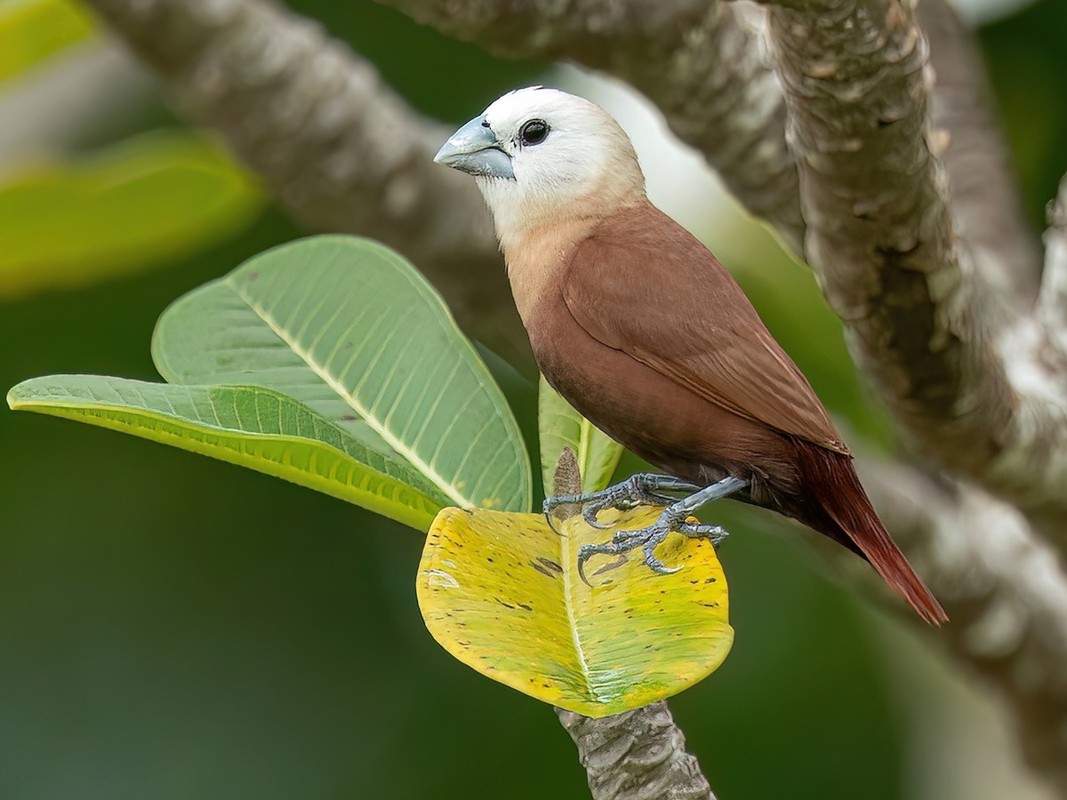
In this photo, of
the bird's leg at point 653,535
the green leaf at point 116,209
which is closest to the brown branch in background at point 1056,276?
the bird's leg at point 653,535

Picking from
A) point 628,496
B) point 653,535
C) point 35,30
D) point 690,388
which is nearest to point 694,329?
point 690,388

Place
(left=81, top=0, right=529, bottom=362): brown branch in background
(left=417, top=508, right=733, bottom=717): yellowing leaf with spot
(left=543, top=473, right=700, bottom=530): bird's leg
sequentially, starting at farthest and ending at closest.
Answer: (left=81, top=0, right=529, bottom=362): brown branch in background, (left=543, top=473, right=700, bottom=530): bird's leg, (left=417, top=508, right=733, bottom=717): yellowing leaf with spot

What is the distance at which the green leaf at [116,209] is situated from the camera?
275 cm

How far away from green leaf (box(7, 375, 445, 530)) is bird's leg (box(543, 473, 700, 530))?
15cm

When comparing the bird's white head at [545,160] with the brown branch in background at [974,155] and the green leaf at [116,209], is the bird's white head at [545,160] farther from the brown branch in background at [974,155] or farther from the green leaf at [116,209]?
the brown branch in background at [974,155]

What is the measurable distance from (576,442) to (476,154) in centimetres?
52

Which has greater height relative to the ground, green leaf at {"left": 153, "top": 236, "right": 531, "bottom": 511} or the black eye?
the black eye

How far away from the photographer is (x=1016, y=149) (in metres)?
3.55

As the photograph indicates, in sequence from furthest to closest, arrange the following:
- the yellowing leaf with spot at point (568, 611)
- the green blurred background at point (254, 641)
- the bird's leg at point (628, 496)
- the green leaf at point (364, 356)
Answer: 1. the green blurred background at point (254, 641)
2. the green leaf at point (364, 356)
3. the bird's leg at point (628, 496)
4. the yellowing leaf with spot at point (568, 611)

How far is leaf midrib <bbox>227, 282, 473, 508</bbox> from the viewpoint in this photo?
177cm

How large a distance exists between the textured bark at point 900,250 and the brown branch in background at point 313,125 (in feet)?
3.41

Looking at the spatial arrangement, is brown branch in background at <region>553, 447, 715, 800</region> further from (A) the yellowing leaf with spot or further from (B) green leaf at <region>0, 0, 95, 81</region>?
(B) green leaf at <region>0, 0, 95, 81</region>

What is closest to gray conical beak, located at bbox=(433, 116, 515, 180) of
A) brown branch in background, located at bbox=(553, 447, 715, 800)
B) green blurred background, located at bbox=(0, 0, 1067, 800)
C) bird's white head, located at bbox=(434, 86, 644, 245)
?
bird's white head, located at bbox=(434, 86, 644, 245)

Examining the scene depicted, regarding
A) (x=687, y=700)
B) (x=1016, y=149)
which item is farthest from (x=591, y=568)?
(x=1016, y=149)
